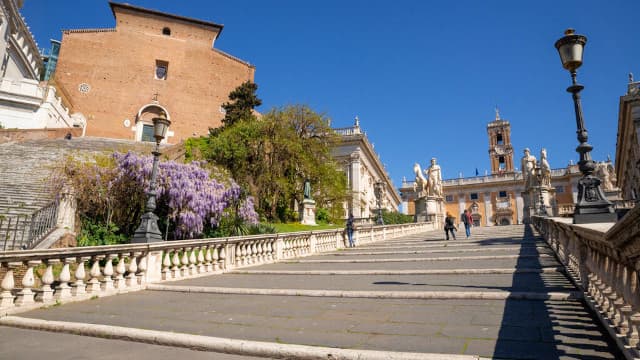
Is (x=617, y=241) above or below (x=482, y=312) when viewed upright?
above

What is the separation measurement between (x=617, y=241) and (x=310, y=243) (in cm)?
1097

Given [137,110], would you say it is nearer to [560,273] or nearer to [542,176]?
[542,176]

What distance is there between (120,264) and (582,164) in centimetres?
847

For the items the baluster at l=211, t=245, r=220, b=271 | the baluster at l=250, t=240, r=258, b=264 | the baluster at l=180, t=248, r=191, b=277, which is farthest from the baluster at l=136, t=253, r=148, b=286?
the baluster at l=250, t=240, r=258, b=264

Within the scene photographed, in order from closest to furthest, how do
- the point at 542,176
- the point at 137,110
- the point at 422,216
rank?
the point at 542,176
the point at 422,216
the point at 137,110

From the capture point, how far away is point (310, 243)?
13.1 m

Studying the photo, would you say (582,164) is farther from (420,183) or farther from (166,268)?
(420,183)

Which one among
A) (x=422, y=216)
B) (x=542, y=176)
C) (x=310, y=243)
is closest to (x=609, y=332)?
(x=310, y=243)

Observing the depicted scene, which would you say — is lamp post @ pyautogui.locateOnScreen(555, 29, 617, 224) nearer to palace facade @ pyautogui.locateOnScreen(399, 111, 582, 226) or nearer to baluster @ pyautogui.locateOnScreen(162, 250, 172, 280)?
baluster @ pyautogui.locateOnScreen(162, 250, 172, 280)

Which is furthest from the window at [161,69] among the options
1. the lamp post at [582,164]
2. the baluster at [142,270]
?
the lamp post at [582,164]

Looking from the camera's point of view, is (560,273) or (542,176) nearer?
(560,273)

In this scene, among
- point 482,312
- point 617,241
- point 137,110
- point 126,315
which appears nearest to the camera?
point 617,241

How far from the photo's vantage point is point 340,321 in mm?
3936

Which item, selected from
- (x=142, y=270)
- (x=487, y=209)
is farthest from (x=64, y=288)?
(x=487, y=209)
